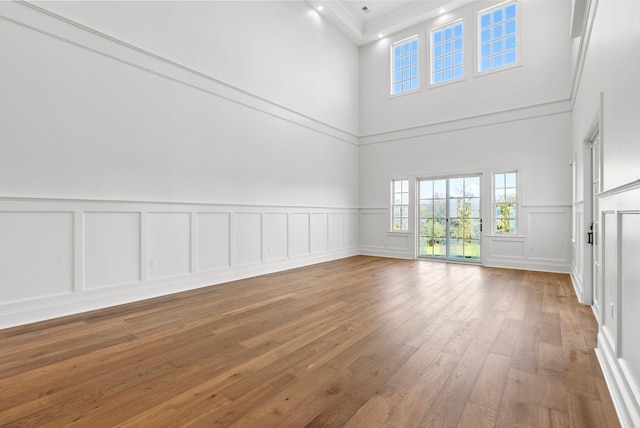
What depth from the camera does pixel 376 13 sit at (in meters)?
7.66

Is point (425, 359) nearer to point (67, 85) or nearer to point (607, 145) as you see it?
point (607, 145)

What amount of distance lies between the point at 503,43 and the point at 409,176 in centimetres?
333

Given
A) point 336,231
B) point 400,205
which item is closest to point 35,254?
point 336,231

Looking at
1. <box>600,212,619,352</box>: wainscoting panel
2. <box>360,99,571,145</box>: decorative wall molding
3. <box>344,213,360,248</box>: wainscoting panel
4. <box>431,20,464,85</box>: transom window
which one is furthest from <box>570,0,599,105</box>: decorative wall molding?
<box>344,213,360,248</box>: wainscoting panel

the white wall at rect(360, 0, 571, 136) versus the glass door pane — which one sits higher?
A: the white wall at rect(360, 0, 571, 136)

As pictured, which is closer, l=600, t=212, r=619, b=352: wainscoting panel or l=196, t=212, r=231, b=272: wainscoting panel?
l=600, t=212, r=619, b=352: wainscoting panel

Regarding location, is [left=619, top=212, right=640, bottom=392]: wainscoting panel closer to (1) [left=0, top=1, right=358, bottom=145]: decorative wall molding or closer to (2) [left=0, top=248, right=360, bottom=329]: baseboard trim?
(2) [left=0, top=248, right=360, bottom=329]: baseboard trim

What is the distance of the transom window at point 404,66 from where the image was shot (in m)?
7.70

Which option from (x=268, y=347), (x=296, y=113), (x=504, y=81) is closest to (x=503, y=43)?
(x=504, y=81)

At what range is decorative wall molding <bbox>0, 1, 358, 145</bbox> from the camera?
10.2 feet

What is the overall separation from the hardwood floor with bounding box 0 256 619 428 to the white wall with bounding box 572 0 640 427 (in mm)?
238

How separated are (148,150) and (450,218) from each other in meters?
6.15

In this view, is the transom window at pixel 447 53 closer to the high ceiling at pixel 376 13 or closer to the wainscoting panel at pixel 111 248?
the high ceiling at pixel 376 13

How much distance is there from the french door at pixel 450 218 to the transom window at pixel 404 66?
2.49 m
